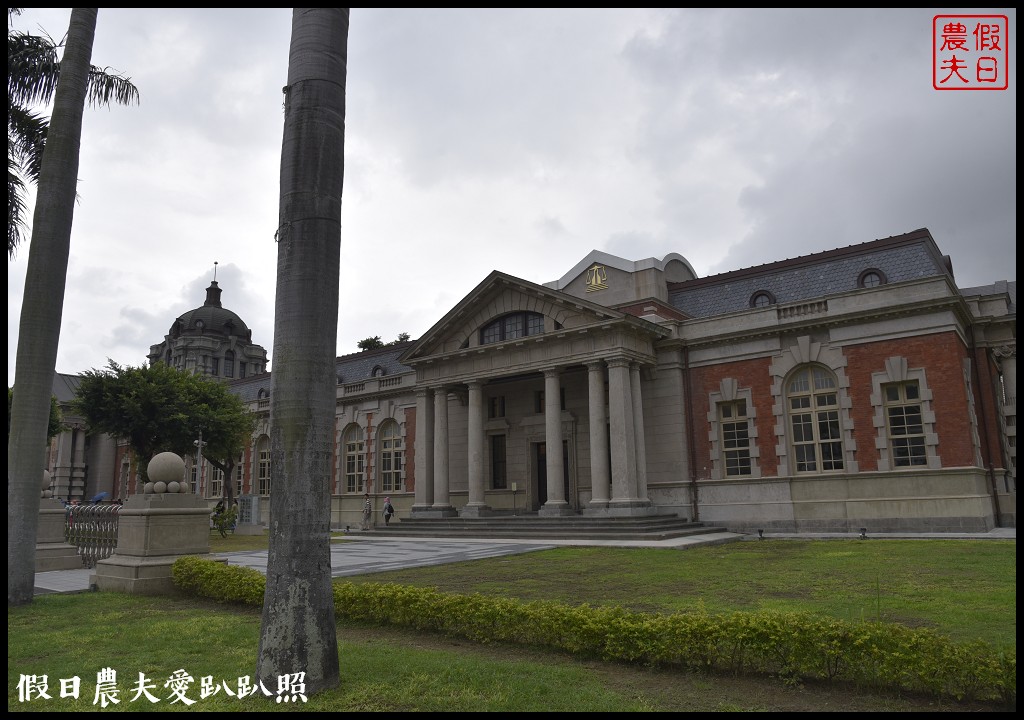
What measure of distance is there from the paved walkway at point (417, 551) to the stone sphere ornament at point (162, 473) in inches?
93.0

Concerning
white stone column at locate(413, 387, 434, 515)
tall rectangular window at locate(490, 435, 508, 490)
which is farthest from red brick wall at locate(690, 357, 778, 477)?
white stone column at locate(413, 387, 434, 515)

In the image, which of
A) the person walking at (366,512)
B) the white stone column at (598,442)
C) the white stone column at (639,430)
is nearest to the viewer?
the white stone column at (598,442)

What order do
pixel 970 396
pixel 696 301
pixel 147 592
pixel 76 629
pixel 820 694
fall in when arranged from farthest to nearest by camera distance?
1. pixel 696 301
2. pixel 970 396
3. pixel 147 592
4. pixel 76 629
5. pixel 820 694

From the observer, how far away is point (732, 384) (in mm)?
29703

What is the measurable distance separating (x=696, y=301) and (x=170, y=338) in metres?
63.6

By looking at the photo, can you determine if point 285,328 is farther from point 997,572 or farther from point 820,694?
point 997,572

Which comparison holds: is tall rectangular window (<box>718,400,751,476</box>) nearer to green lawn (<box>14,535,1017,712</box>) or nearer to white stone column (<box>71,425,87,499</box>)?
green lawn (<box>14,535,1017,712</box>)

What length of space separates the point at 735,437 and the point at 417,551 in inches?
573

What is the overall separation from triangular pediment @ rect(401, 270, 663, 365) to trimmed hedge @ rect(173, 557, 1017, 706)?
68.8ft

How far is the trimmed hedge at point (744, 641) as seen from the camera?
5969 mm

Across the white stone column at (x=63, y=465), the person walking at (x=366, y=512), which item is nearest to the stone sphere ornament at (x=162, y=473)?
the person walking at (x=366, y=512)

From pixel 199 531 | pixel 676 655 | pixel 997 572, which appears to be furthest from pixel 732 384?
pixel 676 655

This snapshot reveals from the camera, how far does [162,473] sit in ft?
46.3

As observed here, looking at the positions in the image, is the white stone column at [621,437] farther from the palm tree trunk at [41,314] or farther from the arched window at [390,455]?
the palm tree trunk at [41,314]
